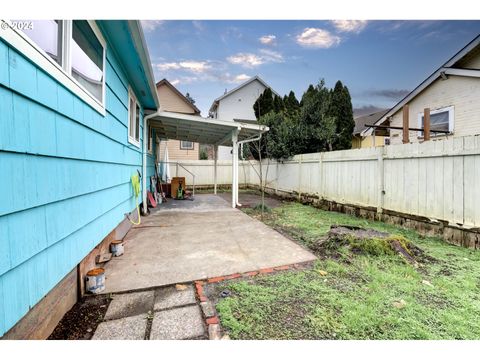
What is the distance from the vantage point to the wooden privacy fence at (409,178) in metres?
3.48

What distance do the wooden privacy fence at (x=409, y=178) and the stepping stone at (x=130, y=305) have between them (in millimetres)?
4415

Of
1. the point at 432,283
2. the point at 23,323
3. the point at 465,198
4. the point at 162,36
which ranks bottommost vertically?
the point at 432,283

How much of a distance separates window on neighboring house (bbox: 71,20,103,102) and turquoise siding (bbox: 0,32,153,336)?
0.29 meters

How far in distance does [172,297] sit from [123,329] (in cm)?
50

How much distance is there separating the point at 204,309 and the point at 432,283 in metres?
2.28

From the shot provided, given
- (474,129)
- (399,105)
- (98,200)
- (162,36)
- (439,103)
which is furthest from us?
(399,105)

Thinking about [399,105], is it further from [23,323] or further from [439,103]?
[23,323]

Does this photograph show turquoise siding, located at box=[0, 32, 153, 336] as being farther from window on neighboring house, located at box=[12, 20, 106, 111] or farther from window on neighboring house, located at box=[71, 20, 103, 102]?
window on neighboring house, located at box=[71, 20, 103, 102]

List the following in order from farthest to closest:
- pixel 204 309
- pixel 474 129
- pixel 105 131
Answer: pixel 474 129 < pixel 105 131 < pixel 204 309

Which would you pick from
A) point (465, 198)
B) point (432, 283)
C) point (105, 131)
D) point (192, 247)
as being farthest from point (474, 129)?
point (105, 131)

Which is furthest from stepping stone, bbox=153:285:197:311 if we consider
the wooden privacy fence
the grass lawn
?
the wooden privacy fence

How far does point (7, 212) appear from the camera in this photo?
1.20 meters

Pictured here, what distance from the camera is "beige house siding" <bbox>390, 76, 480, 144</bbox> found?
22.9ft

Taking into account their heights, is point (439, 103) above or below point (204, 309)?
above
